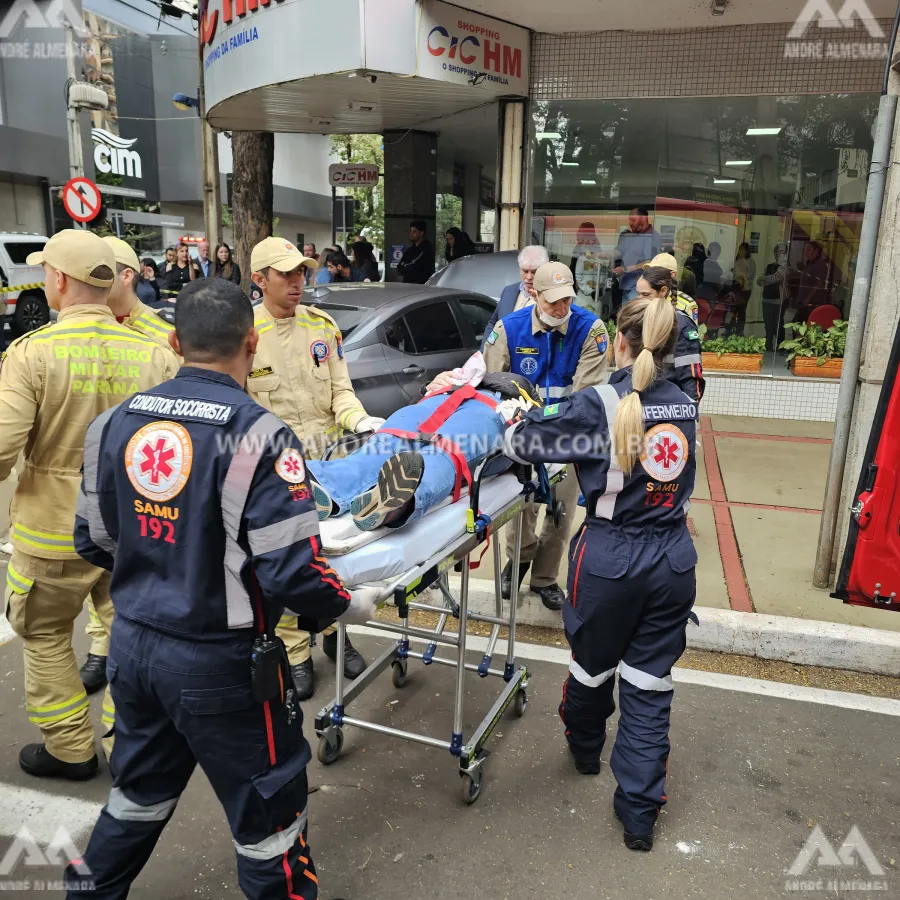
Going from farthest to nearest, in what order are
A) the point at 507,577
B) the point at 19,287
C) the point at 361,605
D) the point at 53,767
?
1. the point at 19,287
2. the point at 507,577
3. the point at 53,767
4. the point at 361,605

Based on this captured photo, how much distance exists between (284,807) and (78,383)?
1.67 metres

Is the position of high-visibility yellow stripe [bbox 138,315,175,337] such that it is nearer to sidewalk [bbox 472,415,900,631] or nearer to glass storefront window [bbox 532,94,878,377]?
sidewalk [bbox 472,415,900,631]

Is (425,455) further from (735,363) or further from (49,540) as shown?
(735,363)

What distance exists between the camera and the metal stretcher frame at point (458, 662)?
2.57 m

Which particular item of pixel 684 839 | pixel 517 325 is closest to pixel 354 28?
pixel 517 325

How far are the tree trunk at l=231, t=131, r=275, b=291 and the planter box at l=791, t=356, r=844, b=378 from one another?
25.0 feet

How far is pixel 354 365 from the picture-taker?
616 centimetres

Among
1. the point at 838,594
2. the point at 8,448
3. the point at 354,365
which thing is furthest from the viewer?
the point at 354,365

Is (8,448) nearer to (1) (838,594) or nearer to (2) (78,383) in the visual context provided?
(2) (78,383)

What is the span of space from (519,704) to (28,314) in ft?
46.5

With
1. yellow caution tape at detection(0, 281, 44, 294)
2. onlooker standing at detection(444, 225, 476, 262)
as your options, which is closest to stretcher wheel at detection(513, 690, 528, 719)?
onlooker standing at detection(444, 225, 476, 262)

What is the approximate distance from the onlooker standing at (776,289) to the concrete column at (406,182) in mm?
5763

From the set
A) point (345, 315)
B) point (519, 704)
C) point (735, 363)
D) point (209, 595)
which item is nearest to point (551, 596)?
point (519, 704)

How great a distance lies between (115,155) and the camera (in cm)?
2727
